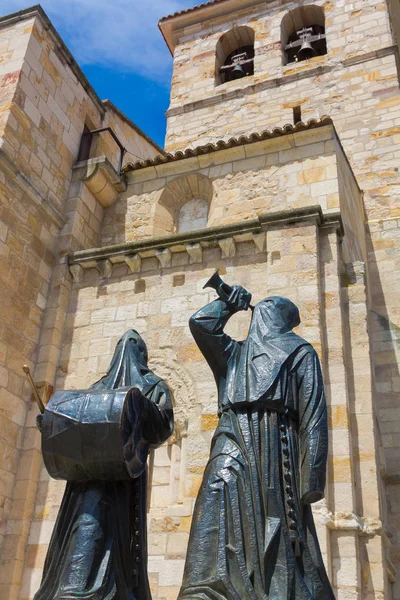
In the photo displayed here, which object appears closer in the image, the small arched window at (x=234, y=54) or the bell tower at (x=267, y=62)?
the bell tower at (x=267, y=62)

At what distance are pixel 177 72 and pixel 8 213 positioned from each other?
28.6ft

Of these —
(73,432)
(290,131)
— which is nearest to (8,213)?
(290,131)

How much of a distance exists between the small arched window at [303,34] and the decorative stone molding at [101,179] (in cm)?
622

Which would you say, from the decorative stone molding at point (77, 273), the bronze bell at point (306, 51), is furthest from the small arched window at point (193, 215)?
the bronze bell at point (306, 51)

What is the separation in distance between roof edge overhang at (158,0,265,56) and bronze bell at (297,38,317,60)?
2.15m

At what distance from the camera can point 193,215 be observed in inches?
412

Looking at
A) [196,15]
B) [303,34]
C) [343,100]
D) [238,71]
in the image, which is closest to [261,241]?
[343,100]

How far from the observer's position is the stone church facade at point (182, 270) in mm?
7184

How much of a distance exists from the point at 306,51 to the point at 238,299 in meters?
12.3

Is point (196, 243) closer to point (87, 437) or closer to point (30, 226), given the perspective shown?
point (30, 226)

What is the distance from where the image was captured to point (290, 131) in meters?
9.53

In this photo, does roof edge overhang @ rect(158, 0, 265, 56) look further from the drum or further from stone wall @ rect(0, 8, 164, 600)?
the drum

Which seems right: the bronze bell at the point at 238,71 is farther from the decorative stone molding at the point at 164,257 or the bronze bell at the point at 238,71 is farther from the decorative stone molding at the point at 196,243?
the decorative stone molding at the point at 164,257

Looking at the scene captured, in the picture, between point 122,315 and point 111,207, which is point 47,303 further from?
point 111,207
